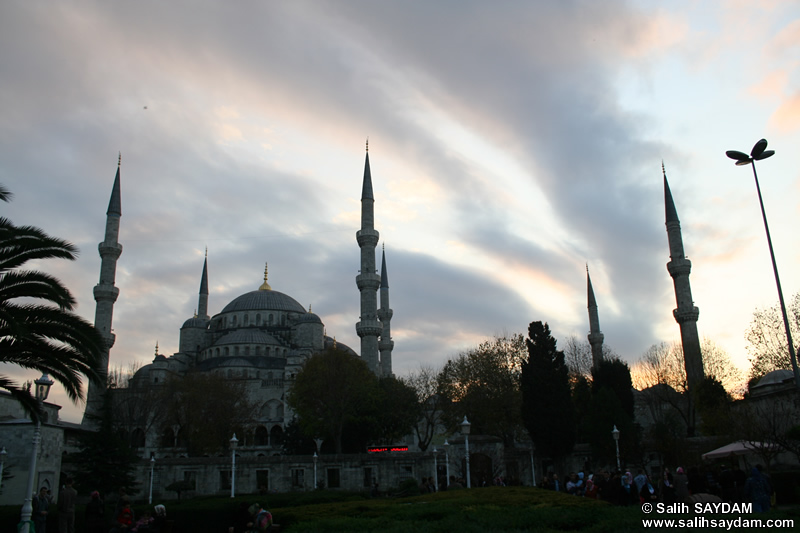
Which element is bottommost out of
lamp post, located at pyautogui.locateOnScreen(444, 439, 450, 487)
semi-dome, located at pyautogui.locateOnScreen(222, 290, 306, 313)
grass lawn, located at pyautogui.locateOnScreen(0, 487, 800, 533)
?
grass lawn, located at pyautogui.locateOnScreen(0, 487, 800, 533)

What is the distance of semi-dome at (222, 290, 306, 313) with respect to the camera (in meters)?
68.9

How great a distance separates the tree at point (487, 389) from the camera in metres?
35.2

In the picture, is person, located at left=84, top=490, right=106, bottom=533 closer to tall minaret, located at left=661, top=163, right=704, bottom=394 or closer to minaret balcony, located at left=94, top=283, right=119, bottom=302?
minaret balcony, located at left=94, top=283, right=119, bottom=302

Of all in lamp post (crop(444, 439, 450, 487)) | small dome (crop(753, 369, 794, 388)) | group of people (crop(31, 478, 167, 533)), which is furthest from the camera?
small dome (crop(753, 369, 794, 388))

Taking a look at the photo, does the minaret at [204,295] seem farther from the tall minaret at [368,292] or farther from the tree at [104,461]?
the tree at [104,461]

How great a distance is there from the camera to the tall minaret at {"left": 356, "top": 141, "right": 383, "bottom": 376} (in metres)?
42.5

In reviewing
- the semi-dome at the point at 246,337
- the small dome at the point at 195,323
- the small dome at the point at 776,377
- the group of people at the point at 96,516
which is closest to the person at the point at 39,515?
the group of people at the point at 96,516

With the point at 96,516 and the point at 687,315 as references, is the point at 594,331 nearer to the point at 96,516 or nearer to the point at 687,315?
the point at 687,315

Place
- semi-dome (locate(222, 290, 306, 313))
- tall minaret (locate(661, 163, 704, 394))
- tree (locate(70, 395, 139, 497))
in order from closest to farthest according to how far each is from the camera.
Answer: tree (locate(70, 395, 139, 497)) → tall minaret (locate(661, 163, 704, 394)) → semi-dome (locate(222, 290, 306, 313))

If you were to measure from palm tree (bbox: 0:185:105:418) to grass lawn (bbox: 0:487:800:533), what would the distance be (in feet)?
13.5

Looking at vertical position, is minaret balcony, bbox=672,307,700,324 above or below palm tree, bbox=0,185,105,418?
above

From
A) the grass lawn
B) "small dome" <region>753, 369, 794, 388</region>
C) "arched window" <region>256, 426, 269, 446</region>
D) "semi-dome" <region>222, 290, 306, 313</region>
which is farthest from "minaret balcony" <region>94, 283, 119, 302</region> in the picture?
"small dome" <region>753, 369, 794, 388</region>

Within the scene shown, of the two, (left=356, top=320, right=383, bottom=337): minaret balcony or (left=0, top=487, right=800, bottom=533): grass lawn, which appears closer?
(left=0, top=487, right=800, bottom=533): grass lawn

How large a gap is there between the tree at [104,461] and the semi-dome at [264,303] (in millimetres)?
43505
